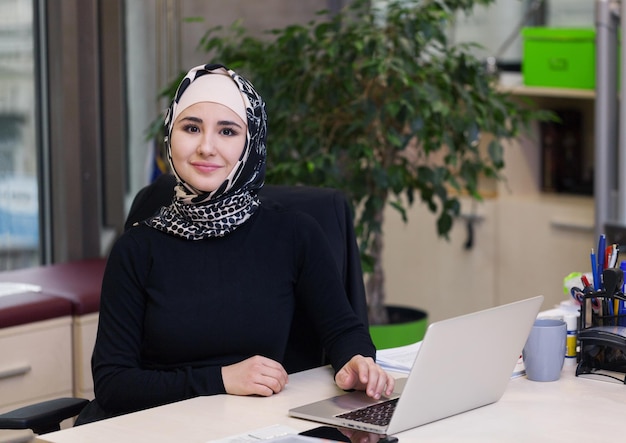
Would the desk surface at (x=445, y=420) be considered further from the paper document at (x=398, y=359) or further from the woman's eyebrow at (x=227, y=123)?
the woman's eyebrow at (x=227, y=123)

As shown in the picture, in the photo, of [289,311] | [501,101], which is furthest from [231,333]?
[501,101]

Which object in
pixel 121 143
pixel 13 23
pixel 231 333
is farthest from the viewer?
pixel 121 143

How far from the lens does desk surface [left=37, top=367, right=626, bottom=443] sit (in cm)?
158

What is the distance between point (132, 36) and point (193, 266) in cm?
197

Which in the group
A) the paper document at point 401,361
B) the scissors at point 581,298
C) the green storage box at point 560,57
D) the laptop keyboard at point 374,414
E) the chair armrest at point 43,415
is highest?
the green storage box at point 560,57

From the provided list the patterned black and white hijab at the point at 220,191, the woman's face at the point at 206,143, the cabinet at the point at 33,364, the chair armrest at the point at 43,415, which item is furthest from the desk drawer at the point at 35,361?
the woman's face at the point at 206,143

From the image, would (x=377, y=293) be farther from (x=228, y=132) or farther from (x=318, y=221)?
(x=228, y=132)

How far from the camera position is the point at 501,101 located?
128 inches

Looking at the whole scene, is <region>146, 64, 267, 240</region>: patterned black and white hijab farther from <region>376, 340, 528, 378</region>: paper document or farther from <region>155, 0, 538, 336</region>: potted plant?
<region>155, 0, 538, 336</region>: potted plant

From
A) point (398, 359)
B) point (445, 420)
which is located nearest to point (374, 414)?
point (445, 420)

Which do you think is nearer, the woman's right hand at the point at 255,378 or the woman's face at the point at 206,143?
the woman's right hand at the point at 255,378

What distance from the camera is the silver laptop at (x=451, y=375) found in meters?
1.55

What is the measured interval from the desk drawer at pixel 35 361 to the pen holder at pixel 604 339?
5.02ft

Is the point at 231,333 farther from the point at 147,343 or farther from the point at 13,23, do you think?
the point at 13,23
